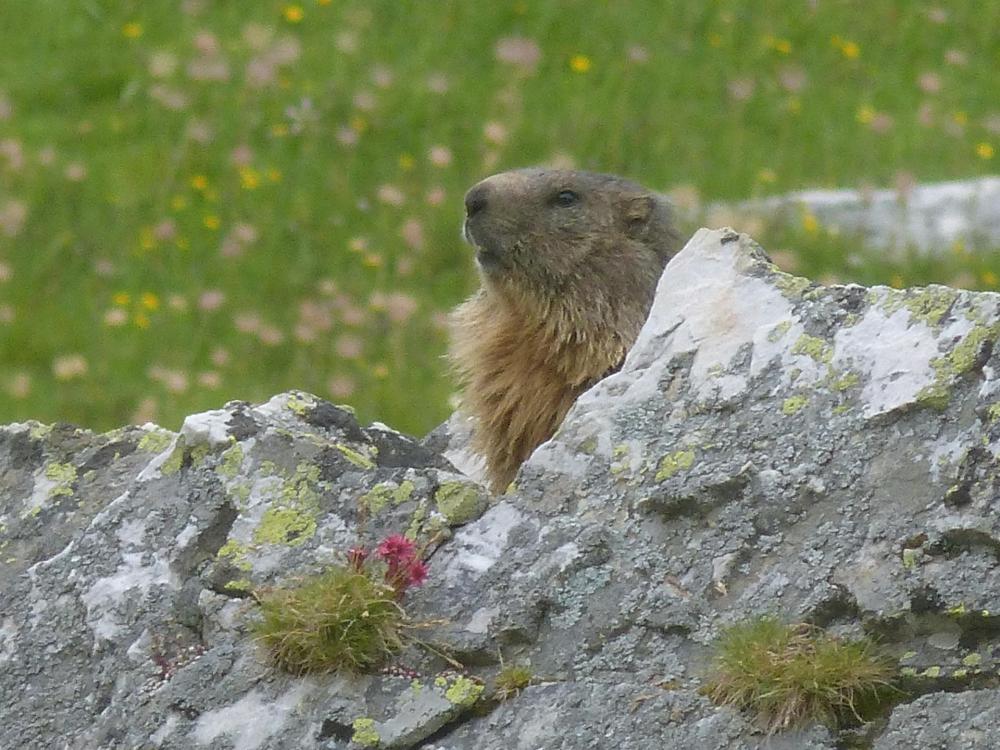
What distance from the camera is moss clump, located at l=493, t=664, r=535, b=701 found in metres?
3.30

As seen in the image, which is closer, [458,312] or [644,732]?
[644,732]

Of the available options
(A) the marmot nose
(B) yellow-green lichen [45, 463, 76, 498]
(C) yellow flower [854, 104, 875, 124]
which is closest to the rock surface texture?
(B) yellow-green lichen [45, 463, 76, 498]

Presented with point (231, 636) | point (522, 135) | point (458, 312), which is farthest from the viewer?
point (522, 135)

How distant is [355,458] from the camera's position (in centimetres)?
386

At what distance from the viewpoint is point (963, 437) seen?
3.29m

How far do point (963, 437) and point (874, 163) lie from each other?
868 centimetres

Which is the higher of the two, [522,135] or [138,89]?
[138,89]

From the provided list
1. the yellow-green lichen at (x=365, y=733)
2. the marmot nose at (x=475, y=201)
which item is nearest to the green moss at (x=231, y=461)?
the yellow-green lichen at (x=365, y=733)

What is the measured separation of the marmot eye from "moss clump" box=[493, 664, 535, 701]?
2.84 meters

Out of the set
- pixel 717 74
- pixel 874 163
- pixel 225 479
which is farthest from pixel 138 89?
pixel 225 479

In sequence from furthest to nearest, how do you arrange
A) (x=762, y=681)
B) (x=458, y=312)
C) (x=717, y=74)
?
(x=717, y=74) < (x=458, y=312) < (x=762, y=681)

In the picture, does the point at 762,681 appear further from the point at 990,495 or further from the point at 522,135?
the point at 522,135

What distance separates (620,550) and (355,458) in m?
0.68

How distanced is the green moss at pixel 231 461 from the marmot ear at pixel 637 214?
241cm
